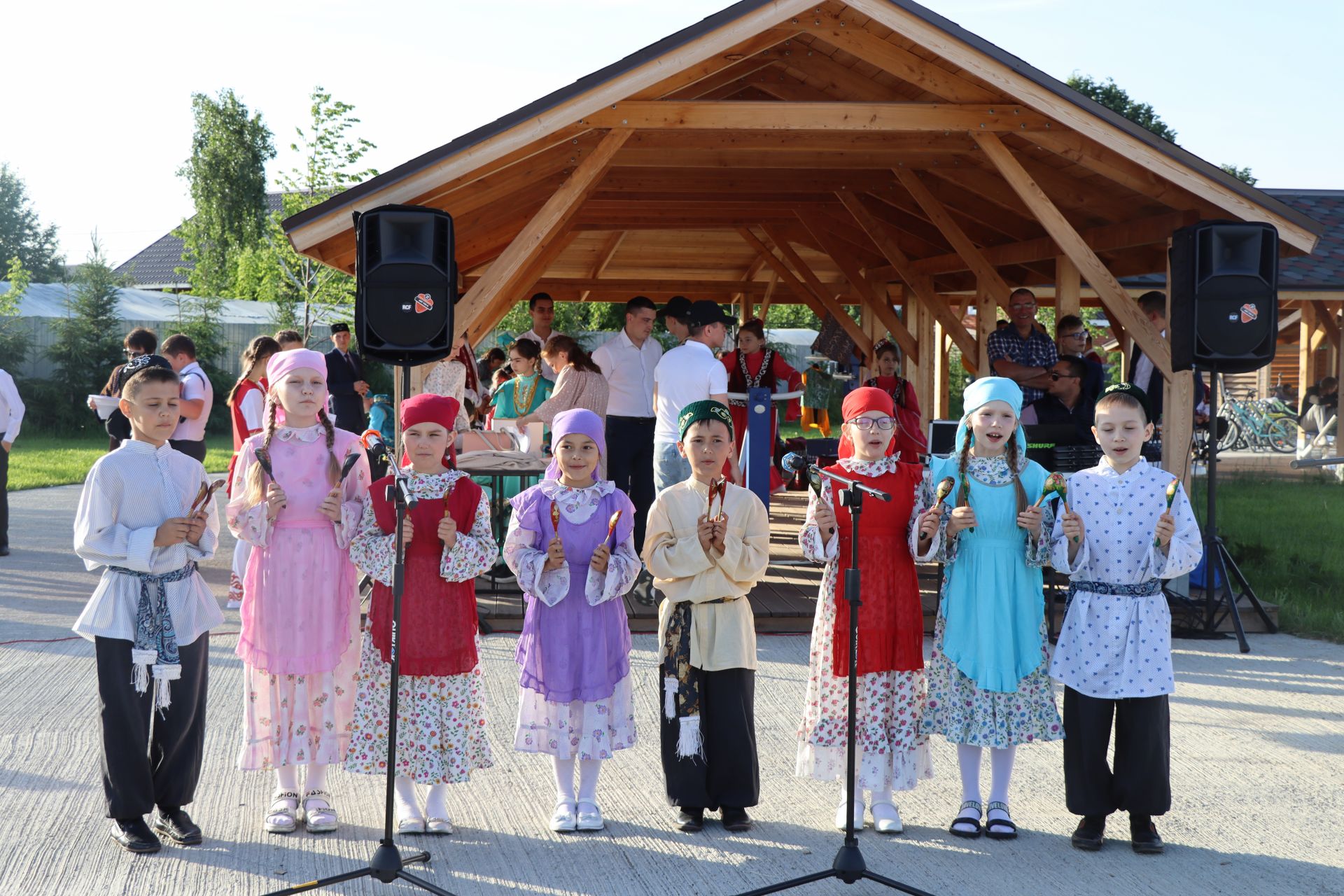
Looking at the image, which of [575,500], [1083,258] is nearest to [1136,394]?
[575,500]

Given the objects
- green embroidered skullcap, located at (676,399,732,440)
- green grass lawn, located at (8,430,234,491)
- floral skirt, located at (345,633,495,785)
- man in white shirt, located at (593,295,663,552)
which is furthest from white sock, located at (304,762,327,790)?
green grass lawn, located at (8,430,234,491)

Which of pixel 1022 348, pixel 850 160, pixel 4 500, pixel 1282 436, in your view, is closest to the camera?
pixel 1022 348

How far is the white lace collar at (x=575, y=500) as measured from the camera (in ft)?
13.5

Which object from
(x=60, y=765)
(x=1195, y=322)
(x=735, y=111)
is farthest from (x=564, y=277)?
(x=60, y=765)

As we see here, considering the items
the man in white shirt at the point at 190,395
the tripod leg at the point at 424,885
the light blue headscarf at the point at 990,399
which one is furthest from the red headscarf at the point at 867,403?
the man in white shirt at the point at 190,395

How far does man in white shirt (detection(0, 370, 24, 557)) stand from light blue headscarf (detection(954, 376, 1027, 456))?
7.59 meters

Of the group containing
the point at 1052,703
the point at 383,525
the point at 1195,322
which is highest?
the point at 1195,322

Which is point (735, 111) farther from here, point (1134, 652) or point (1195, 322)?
point (1134, 652)

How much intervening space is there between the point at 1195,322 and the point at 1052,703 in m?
3.71

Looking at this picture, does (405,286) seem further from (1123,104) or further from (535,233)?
(1123,104)

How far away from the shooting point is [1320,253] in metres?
16.9

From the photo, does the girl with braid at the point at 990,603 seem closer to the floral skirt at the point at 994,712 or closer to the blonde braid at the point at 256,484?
the floral skirt at the point at 994,712

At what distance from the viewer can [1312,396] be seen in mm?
22000

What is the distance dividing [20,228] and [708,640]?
241 feet
